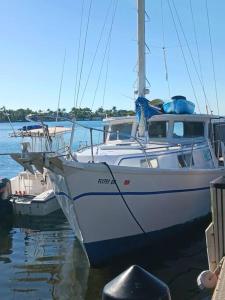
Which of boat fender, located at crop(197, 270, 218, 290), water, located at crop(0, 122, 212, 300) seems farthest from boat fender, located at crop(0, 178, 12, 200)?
boat fender, located at crop(197, 270, 218, 290)

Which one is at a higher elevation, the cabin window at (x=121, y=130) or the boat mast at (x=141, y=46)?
the boat mast at (x=141, y=46)

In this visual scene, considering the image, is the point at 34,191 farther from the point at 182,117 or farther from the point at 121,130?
the point at 182,117

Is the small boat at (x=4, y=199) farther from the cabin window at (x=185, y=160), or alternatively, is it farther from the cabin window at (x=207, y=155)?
the cabin window at (x=207, y=155)

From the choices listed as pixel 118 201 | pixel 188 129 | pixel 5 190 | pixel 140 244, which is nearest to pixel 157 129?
pixel 188 129

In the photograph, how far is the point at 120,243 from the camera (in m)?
10.0

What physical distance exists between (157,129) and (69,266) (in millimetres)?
4937

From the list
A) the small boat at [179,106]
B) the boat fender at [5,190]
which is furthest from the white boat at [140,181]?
the boat fender at [5,190]

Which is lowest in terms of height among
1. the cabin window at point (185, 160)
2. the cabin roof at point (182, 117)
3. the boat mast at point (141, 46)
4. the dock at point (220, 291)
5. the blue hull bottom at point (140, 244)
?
the blue hull bottom at point (140, 244)

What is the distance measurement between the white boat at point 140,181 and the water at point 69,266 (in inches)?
16.2

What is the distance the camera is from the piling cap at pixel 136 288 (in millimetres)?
3254

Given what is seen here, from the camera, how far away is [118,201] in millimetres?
9523

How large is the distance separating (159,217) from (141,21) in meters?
5.47

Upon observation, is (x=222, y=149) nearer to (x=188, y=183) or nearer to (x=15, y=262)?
(x=188, y=183)

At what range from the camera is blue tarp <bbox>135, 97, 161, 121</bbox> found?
39.9 feet
